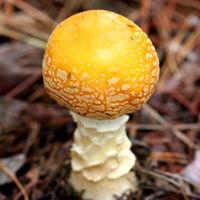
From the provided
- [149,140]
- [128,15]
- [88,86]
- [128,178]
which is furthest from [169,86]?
[88,86]

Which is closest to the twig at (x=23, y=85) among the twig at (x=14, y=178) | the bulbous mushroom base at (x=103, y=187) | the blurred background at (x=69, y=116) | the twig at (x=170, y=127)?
the blurred background at (x=69, y=116)

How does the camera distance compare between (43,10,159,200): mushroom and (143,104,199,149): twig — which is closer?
(43,10,159,200): mushroom

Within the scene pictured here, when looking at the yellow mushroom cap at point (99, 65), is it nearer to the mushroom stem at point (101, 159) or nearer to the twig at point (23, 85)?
the mushroom stem at point (101, 159)

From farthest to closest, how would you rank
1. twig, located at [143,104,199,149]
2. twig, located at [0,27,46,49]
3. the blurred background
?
twig, located at [0,27,46,49]
twig, located at [143,104,199,149]
the blurred background

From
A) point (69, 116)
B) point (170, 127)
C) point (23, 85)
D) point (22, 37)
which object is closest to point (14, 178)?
point (69, 116)

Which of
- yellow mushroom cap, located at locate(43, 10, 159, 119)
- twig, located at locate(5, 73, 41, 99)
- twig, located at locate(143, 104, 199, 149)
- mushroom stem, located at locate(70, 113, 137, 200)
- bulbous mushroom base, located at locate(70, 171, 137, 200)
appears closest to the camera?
yellow mushroom cap, located at locate(43, 10, 159, 119)

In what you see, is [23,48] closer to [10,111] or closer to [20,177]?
[10,111]

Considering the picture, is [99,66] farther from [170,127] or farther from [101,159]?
[170,127]

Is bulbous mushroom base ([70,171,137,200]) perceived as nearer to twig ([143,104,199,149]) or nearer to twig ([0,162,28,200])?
twig ([0,162,28,200])

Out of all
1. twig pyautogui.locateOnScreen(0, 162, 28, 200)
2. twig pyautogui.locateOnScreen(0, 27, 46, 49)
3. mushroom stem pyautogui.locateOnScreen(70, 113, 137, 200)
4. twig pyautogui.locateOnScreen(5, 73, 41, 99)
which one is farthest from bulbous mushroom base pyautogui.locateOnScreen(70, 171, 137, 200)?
twig pyautogui.locateOnScreen(0, 27, 46, 49)
